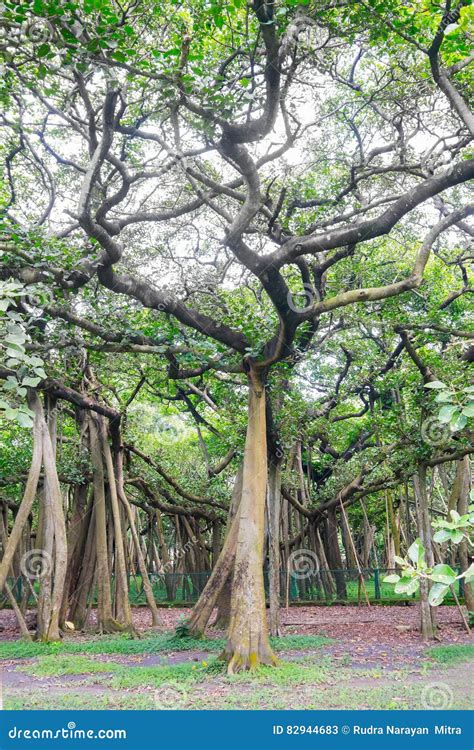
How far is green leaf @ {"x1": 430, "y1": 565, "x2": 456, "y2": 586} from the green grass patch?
275 inches

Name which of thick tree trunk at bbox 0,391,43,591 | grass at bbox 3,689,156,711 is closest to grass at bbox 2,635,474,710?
grass at bbox 3,689,156,711

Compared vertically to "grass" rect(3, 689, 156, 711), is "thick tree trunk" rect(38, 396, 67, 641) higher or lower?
higher

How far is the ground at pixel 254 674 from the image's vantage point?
575 centimetres

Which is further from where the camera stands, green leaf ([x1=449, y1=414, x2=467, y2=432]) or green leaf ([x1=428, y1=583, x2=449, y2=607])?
green leaf ([x1=449, y1=414, x2=467, y2=432])

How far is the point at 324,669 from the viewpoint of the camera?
744 centimetres

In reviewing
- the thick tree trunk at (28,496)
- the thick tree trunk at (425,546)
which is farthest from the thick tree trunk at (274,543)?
the thick tree trunk at (28,496)

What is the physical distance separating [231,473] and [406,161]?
38.4 feet

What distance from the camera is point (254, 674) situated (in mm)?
7000

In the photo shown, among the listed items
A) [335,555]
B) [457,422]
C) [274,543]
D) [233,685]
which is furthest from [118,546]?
[457,422]

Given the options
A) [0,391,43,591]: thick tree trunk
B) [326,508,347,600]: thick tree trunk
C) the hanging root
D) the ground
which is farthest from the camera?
[326,508,347,600]: thick tree trunk

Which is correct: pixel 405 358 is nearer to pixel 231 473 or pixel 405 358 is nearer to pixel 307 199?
pixel 307 199

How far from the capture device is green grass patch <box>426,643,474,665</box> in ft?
26.1

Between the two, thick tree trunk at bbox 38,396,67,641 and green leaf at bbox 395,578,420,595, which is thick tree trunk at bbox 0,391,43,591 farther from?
green leaf at bbox 395,578,420,595

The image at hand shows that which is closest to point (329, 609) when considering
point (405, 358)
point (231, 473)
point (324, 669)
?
point (231, 473)
